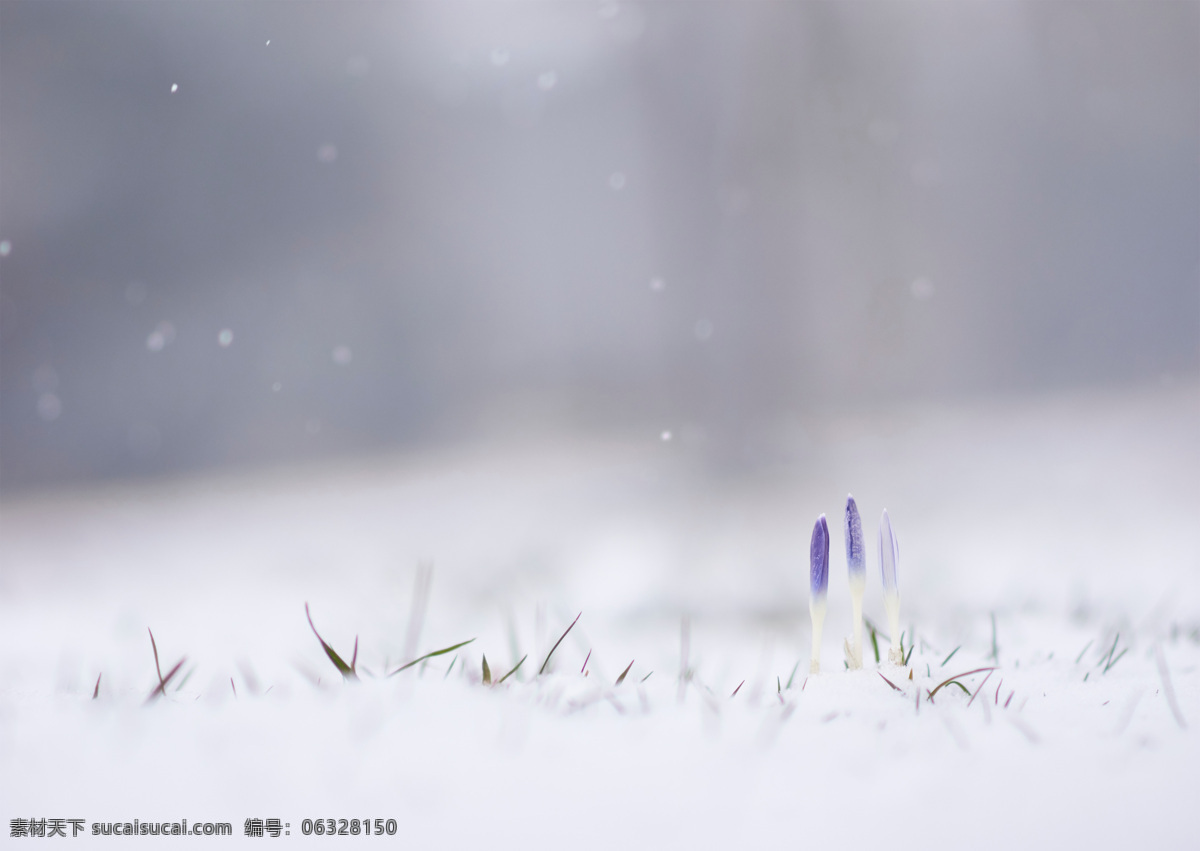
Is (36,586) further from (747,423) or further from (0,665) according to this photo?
→ (747,423)

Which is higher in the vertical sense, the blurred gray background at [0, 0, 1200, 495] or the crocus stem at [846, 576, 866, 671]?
the blurred gray background at [0, 0, 1200, 495]

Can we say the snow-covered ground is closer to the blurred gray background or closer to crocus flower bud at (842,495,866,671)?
crocus flower bud at (842,495,866,671)

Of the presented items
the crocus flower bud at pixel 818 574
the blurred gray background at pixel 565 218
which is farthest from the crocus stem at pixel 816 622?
the blurred gray background at pixel 565 218

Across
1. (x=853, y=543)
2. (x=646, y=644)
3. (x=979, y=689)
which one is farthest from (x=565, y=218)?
(x=979, y=689)

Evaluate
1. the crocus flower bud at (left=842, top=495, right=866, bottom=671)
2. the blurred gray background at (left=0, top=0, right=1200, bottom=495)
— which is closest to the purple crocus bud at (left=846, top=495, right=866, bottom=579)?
the crocus flower bud at (left=842, top=495, right=866, bottom=671)

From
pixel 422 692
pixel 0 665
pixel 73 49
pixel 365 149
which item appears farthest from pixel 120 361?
pixel 422 692

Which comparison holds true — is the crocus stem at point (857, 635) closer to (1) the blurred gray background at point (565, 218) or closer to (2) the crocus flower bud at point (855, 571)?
(2) the crocus flower bud at point (855, 571)

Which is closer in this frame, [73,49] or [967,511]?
[967,511]
